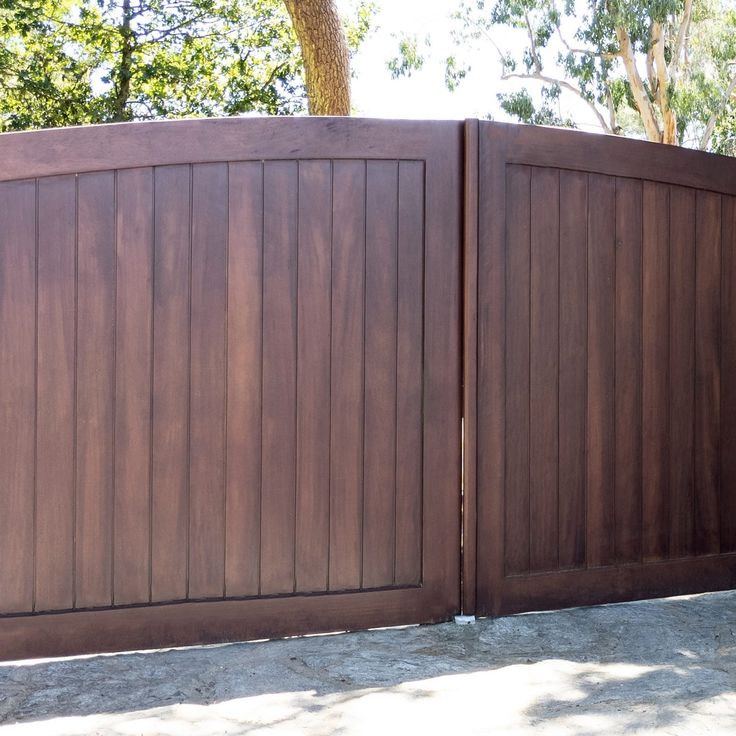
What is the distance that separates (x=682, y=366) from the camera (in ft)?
12.3

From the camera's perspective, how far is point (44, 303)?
3020 mm

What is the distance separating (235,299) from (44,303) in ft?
2.01

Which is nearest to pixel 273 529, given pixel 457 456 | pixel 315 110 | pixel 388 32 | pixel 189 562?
pixel 189 562

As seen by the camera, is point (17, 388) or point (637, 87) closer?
point (17, 388)

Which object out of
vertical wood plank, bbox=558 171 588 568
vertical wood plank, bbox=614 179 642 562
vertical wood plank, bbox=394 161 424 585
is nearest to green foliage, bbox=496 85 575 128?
vertical wood plank, bbox=614 179 642 562

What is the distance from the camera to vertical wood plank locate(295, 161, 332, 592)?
10.6 ft

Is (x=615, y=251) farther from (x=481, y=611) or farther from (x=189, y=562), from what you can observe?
(x=189, y=562)

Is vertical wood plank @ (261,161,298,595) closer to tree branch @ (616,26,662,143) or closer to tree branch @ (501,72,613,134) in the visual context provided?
tree branch @ (616,26,662,143)

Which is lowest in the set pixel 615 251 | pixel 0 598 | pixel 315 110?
pixel 0 598

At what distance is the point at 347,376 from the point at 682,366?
4.61 ft

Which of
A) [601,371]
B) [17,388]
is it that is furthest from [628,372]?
[17,388]

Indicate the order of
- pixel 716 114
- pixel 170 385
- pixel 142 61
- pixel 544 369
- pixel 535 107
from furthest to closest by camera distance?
pixel 535 107 → pixel 716 114 → pixel 142 61 → pixel 544 369 → pixel 170 385

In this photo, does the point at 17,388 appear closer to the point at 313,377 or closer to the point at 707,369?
the point at 313,377

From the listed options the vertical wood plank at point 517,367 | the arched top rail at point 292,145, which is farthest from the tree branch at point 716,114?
the vertical wood plank at point 517,367
